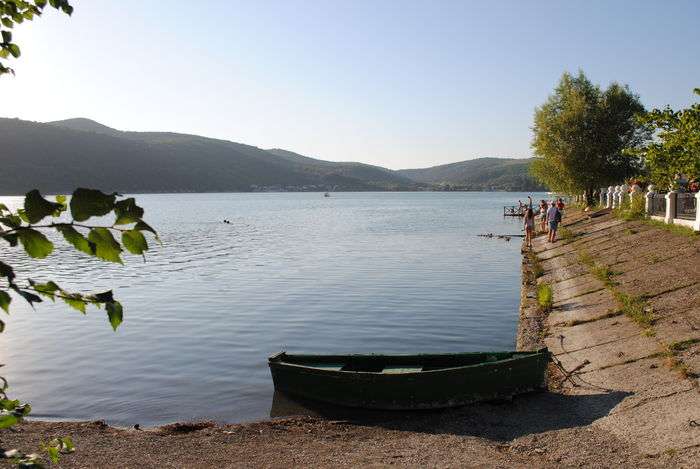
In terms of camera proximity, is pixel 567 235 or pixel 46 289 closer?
pixel 46 289

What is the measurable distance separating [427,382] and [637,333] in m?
5.66

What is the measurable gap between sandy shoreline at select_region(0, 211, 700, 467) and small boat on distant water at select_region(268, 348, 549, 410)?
24cm

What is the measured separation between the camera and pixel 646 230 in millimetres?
28750

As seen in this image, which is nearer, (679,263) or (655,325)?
(655,325)

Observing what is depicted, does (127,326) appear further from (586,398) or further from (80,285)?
(586,398)

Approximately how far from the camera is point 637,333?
1470cm

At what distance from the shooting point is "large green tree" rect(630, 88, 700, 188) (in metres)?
16.2

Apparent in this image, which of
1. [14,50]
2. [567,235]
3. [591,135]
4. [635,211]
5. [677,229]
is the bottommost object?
[567,235]

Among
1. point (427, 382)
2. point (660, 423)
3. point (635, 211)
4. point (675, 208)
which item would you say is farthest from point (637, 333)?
point (635, 211)

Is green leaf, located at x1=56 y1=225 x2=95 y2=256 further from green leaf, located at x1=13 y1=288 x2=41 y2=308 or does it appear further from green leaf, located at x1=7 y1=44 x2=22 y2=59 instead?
green leaf, located at x1=7 y1=44 x2=22 y2=59

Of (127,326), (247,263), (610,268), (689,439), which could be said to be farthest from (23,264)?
(689,439)

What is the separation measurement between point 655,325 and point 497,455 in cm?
681

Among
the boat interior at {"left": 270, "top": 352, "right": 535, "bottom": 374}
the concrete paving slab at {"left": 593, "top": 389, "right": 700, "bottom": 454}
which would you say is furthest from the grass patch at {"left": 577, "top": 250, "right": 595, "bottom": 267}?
the concrete paving slab at {"left": 593, "top": 389, "right": 700, "bottom": 454}

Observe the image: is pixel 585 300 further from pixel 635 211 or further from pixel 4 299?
pixel 4 299
